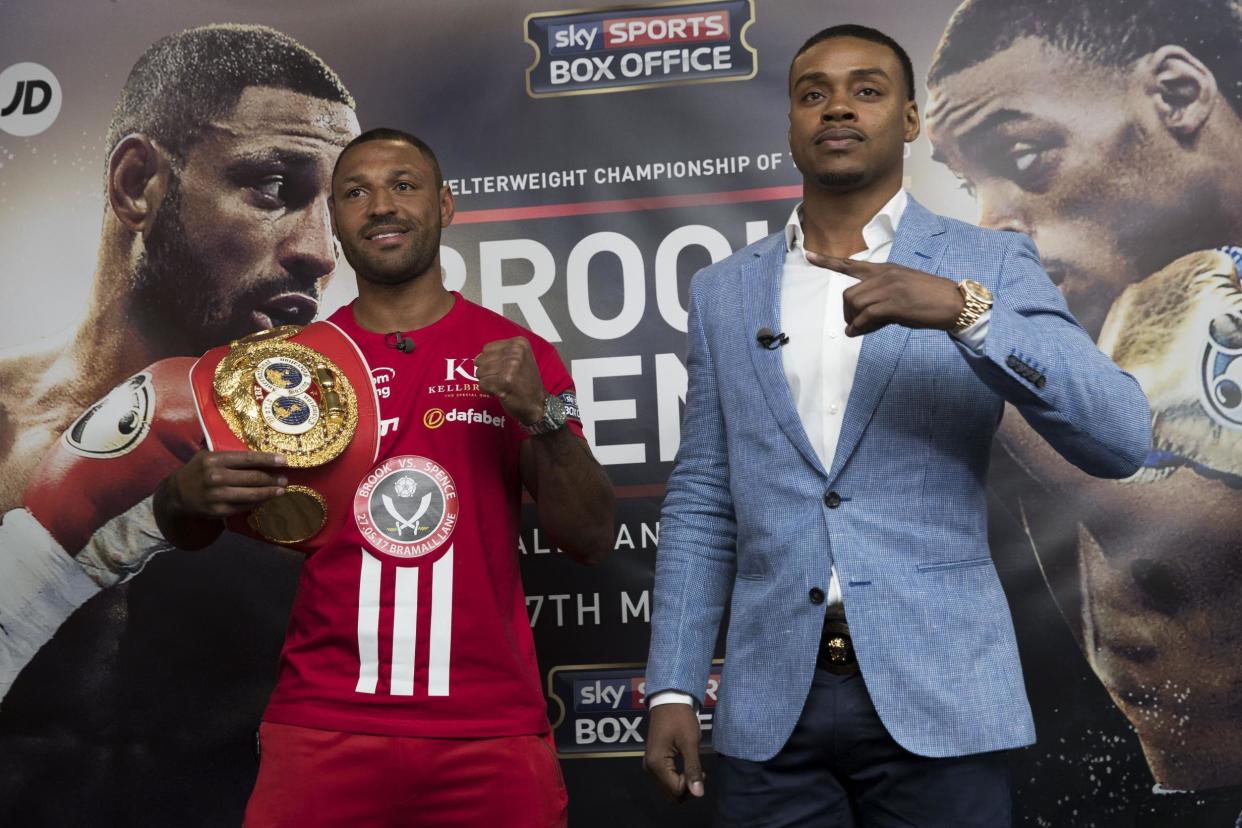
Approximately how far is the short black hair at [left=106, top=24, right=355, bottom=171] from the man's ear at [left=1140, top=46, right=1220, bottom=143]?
1.83 meters

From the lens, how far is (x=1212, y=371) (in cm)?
280

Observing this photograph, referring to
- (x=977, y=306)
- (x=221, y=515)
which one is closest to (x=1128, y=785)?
(x=977, y=306)

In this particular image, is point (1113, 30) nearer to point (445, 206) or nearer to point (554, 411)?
point (445, 206)

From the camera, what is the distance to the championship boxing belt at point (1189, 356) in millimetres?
2785

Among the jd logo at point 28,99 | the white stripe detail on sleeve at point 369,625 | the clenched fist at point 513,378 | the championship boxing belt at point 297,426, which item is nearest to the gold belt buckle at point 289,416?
the championship boxing belt at point 297,426

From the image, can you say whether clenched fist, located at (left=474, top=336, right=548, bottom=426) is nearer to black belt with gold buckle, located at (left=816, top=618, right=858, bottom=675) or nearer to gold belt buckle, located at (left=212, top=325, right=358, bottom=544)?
gold belt buckle, located at (left=212, top=325, right=358, bottom=544)

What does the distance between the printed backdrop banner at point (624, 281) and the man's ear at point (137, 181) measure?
0.05 metres

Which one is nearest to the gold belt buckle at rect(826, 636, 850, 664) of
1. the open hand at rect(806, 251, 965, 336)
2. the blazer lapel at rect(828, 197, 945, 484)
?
the blazer lapel at rect(828, 197, 945, 484)

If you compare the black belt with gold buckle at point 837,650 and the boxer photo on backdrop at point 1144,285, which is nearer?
the black belt with gold buckle at point 837,650

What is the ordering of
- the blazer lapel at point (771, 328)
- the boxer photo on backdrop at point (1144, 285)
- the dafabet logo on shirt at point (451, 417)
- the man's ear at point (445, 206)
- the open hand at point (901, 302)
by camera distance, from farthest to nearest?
1. the boxer photo on backdrop at point (1144, 285)
2. the man's ear at point (445, 206)
3. the dafabet logo on shirt at point (451, 417)
4. the blazer lapel at point (771, 328)
5. the open hand at point (901, 302)

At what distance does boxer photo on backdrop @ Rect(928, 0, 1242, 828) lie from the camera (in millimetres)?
2748

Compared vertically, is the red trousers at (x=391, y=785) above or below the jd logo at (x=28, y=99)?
below

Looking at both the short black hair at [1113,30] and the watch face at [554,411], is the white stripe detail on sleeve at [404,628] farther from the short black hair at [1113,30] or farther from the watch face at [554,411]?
the short black hair at [1113,30]

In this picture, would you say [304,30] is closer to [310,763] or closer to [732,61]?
[732,61]
